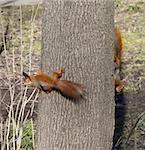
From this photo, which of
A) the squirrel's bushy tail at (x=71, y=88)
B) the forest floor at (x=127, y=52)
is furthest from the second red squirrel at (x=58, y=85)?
the forest floor at (x=127, y=52)

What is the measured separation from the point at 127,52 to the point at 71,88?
12.3 feet

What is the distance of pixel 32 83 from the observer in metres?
3.82

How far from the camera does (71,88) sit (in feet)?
12.2

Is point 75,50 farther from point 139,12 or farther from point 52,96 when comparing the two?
point 139,12

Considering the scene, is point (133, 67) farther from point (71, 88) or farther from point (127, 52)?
point (71, 88)

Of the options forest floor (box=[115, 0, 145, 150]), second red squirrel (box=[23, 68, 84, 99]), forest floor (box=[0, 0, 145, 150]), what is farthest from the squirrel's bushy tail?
forest floor (box=[0, 0, 145, 150])

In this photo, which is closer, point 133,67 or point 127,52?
point 133,67

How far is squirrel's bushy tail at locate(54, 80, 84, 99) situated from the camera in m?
3.70

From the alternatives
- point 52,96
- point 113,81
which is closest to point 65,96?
point 52,96

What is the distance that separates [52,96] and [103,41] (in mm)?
447

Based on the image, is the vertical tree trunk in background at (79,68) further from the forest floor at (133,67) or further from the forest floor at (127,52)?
the forest floor at (127,52)

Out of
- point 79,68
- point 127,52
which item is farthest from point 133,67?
point 79,68

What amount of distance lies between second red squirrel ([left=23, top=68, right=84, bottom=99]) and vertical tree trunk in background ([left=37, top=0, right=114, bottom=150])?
1.6 inches

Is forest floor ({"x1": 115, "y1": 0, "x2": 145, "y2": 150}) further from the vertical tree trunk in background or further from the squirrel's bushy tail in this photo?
the squirrel's bushy tail
